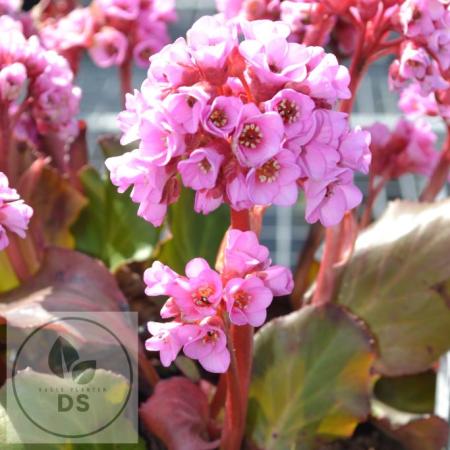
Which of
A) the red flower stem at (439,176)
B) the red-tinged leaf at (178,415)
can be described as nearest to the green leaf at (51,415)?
the red-tinged leaf at (178,415)

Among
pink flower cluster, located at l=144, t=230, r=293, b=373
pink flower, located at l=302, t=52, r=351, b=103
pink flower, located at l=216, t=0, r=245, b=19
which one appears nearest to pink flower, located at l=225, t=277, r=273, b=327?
pink flower cluster, located at l=144, t=230, r=293, b=373

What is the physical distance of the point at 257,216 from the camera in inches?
23.1

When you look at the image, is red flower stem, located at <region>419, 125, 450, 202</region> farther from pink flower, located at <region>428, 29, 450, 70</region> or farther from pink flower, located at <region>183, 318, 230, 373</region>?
pink flower, located at <region>183, 318, 230, 373</region>

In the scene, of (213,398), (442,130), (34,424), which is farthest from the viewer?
(442,130)

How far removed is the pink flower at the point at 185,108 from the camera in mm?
436

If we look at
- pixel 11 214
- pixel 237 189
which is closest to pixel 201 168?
pixel 237 189

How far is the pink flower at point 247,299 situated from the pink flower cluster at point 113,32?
409mm

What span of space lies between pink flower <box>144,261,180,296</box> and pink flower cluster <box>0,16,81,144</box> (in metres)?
0.21

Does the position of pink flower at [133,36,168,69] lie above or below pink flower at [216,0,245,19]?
below

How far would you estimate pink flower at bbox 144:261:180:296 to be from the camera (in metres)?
0.46

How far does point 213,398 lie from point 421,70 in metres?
0.29

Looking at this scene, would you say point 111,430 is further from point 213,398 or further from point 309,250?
point 309,250

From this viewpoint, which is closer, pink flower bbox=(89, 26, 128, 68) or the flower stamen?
the flower stamen

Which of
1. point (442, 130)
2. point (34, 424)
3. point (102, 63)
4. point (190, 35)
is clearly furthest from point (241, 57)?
point (442, 130)
